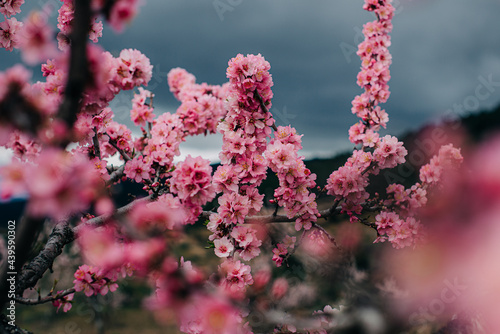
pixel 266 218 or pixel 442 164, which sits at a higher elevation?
pixel 442 164

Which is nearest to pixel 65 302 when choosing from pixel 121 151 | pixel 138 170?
pixel 138 170

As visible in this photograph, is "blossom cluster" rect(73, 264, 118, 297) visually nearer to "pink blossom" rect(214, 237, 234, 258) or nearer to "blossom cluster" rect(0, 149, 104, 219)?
"pink blossom" rect(214, 237, 234, 258)

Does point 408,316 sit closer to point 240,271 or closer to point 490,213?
point 490,213

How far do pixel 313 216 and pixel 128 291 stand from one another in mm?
11995

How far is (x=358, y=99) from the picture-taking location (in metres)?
4.26

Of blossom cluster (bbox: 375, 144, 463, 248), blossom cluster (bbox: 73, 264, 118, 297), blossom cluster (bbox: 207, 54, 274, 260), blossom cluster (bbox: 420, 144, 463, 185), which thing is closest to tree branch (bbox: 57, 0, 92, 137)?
blossom cluster (bbox: 207, 54, 274, 260)

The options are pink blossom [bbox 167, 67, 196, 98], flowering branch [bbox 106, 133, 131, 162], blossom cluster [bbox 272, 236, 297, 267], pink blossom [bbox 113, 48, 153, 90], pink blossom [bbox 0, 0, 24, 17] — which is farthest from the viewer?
pink blossom [bbox 167, 67, 196, 98]

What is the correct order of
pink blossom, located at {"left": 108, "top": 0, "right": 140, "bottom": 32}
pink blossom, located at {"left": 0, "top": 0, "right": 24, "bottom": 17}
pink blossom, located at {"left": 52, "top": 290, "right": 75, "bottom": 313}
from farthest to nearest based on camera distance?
pink blossom, located at {"left": 0, "top": 0, "right": 24, "bottom": 17}
pink blossom, located at {"left": 52, "top": 290, "right": 75, "bottom": 313}
pink blossom, located at {"left": 108, "top": 0, "right": 140, "bottom": 32}

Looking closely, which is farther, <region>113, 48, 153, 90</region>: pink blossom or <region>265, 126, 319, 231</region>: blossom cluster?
<region>113, 48, 153, 90</region>: pink blossom

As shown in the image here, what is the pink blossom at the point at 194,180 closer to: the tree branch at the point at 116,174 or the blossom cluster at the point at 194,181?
the blossom cluster at the point at 194,181

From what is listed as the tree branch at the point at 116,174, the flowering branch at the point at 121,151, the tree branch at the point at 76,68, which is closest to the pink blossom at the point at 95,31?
the flowering branch at the point at 121,151

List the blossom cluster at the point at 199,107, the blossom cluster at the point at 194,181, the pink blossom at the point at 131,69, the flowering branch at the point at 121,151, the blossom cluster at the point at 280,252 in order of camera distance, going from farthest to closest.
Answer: the blossom cluster at the point at 199,107 < the flowering branch at the point at 121,151 < the blossom cluster at the point at 280,252 < the pink blossom at the point at 131,69 < the blossom cluster at the point at 194,181

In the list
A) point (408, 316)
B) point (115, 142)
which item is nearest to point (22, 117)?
point (408, 316)

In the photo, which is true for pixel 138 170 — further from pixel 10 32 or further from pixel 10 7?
pixel 10 7
